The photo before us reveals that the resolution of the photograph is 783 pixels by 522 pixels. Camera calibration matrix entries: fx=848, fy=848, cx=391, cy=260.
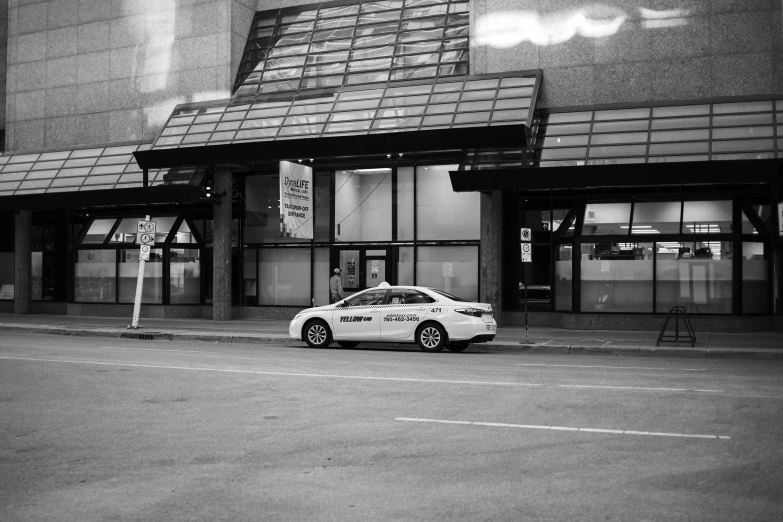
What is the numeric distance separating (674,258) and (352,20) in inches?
568

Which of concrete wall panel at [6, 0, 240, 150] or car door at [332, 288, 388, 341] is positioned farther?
concrete wall panel at [6, 0, 240, 150]

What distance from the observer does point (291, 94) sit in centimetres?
2938

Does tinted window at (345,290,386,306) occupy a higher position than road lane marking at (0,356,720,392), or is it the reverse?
tinted window at (345,290,386,306)

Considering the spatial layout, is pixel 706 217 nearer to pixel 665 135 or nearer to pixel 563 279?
pixel 665 135

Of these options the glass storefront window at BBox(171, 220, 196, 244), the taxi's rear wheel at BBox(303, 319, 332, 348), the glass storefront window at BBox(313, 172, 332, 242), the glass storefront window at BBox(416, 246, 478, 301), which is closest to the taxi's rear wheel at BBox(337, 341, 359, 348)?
the taxi's rear wheel at BBox(303, 319, 332, 348)

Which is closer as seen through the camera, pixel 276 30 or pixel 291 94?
pixel 291 94

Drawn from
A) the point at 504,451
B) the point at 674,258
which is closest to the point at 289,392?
the point at 504,451

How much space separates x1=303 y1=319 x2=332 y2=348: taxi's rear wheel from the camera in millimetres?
19891

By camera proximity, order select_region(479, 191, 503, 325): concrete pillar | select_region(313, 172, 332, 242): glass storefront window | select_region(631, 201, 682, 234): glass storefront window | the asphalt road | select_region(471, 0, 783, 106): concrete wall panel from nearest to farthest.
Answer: the asphalt road, select_region(631, 201, 682, 234): glass storefront window, select_region(471, 0, 783, 106): concrete wall panel, select_region(479, 191, 503, 325): concrete pillar, select_region(313, 172, 332, 242): glass storefront window

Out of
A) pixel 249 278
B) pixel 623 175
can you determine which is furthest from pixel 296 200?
pixel 623 175

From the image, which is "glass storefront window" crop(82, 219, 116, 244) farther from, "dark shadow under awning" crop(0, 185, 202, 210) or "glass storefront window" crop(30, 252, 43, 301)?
"glass storefront window" crop(30, 252, 43, 301)

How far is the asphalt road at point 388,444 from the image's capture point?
6094 mm

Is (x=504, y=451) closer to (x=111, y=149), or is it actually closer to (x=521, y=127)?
(x=521, y=127)

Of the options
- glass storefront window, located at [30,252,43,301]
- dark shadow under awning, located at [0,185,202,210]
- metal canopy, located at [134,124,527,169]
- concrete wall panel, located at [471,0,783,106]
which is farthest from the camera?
glass storefront window, located at [30,252,43,301]
